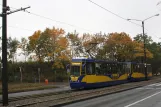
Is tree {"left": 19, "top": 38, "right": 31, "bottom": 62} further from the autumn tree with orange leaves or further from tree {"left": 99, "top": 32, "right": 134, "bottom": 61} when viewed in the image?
tree {"left": 99, "top": 32, "right": 134, "bottom": 61}

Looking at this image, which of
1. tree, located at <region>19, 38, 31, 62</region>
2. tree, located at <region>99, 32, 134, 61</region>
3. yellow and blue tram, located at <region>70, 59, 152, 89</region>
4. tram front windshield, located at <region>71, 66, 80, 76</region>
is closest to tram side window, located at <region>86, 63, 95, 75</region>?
yellow and blue tram, located at <region>70, 59, 152, 89</region>

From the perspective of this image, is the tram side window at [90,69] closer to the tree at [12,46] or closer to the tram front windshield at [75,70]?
the tram front windshield at [75,70]

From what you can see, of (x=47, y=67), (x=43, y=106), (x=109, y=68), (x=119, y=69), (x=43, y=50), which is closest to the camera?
(x=43, y=106)

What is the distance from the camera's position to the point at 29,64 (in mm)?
70562

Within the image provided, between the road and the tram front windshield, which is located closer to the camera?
the road

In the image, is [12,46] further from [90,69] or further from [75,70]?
[75,70]

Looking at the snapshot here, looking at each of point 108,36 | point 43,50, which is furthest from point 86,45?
point 43,50

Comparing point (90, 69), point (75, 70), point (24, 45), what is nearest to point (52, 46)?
point (24, 45)

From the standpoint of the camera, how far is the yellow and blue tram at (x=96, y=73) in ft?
104

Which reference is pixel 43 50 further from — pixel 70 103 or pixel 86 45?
pixel 70 103

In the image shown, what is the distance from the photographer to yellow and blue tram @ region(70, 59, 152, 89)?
31680mm

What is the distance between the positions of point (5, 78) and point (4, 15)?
3.89 m

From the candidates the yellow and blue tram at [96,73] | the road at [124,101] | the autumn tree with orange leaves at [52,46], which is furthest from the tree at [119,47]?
the road at [124,101]

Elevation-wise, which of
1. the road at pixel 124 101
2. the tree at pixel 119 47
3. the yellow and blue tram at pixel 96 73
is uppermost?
the tree at pixel 119 47
